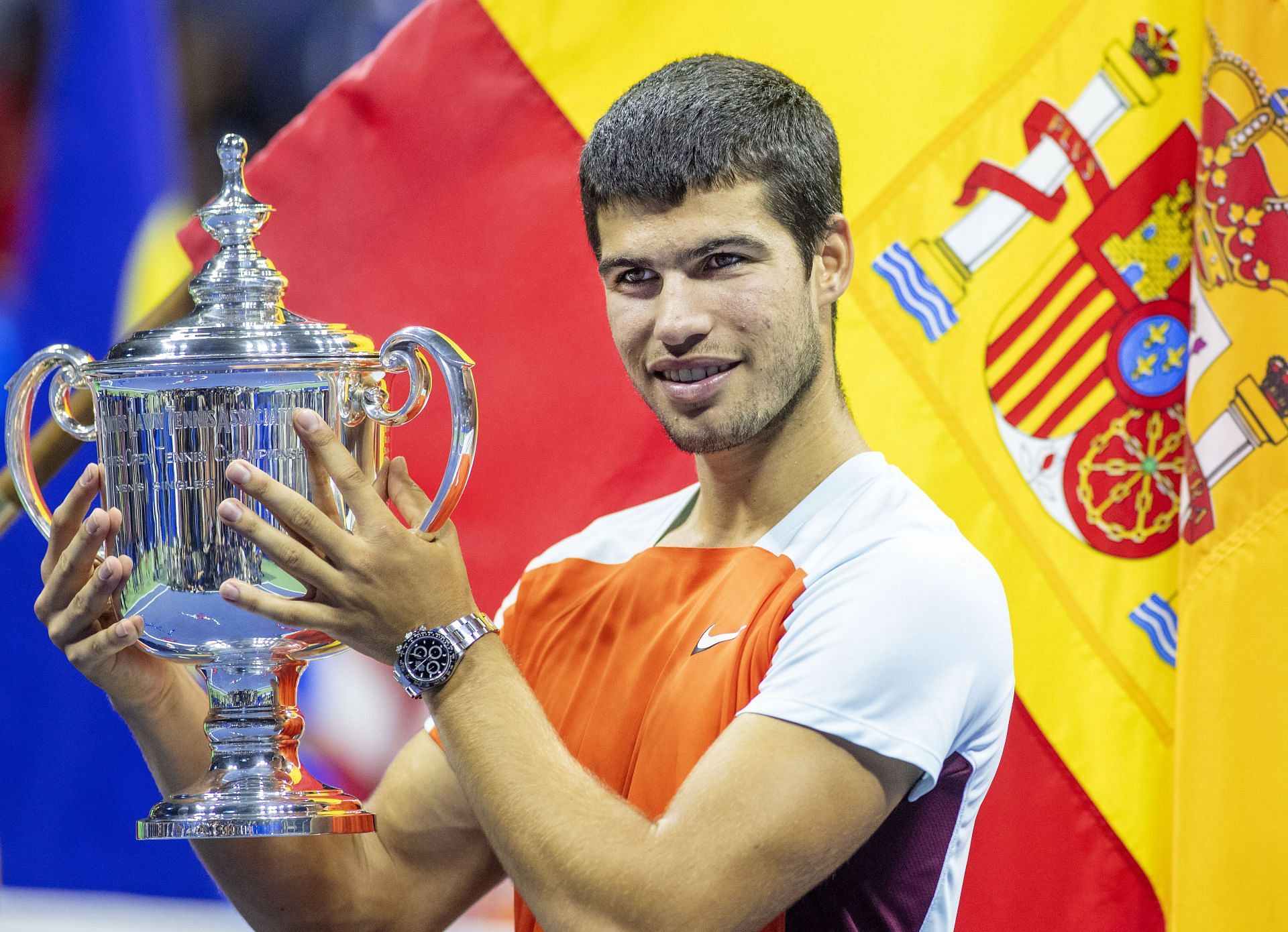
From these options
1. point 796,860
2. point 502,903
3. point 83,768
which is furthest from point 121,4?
point 796,860

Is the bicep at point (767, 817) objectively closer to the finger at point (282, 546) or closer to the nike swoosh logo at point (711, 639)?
the nike swoosh logo at point (711, 639)

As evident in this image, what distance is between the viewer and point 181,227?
230cm

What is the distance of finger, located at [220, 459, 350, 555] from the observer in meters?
1.15

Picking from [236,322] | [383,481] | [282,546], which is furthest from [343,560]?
[236,322]

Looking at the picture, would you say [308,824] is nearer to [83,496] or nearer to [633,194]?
[83,496]

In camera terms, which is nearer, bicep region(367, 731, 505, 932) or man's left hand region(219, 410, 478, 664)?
man's left hand region(219, 410, 478, 664)

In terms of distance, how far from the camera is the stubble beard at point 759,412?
143 centimetres

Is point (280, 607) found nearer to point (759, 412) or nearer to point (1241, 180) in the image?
point (759, 412)

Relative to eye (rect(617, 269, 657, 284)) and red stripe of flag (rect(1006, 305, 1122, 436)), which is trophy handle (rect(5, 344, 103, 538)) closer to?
eye (rect(617, 269, 657, 284))

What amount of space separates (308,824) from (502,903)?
956mm

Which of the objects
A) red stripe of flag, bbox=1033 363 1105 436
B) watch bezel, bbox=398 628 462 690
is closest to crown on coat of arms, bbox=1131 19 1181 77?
red stripe of flag, bbox=1033 363 1105 436

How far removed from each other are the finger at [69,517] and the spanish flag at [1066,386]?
82cm

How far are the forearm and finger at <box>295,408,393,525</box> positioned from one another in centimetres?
16

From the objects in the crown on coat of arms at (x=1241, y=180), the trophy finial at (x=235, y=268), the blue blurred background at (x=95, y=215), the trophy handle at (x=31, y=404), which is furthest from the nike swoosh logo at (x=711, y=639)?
the blue blurred background at (x=95, y=215)
